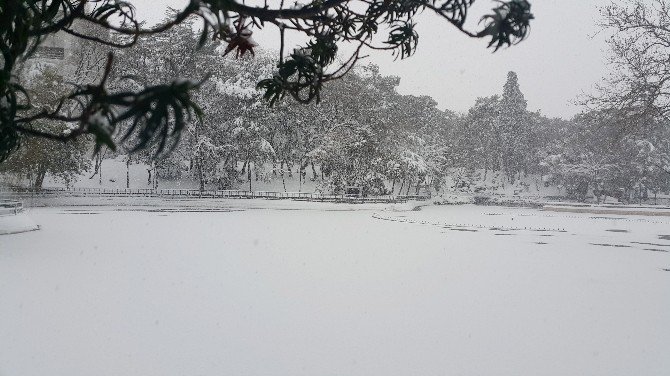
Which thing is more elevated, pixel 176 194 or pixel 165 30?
pixel 165 30

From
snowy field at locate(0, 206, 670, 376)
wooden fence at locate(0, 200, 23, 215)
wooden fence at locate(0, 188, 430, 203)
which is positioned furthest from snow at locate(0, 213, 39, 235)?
wooden fence at locate(0, 188, 430, 203)

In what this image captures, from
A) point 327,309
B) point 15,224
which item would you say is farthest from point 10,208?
point 327,309

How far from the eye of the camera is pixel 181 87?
1.26m

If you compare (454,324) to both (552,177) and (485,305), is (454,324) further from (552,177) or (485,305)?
(552,177)

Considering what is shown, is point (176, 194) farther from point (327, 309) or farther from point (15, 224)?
point (327, 309)

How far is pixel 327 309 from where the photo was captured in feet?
23.8

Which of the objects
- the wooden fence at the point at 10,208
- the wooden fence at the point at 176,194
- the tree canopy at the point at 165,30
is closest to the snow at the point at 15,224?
the wooden fence at the point at 10,208

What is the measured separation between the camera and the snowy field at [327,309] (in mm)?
5066

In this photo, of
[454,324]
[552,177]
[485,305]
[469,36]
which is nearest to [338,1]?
[469,36]

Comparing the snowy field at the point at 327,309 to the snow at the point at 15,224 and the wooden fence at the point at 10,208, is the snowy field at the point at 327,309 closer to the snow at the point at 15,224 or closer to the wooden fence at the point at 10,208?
the snow at the point at 15,224

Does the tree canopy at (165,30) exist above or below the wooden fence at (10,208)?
above

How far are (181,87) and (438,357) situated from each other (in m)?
4.71

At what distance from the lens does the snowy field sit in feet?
16.6

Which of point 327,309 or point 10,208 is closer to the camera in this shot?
point 327,309
